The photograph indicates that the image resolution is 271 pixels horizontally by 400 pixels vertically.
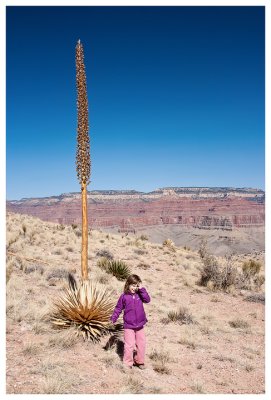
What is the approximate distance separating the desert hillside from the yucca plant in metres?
0.20

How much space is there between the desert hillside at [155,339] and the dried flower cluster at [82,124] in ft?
9.34

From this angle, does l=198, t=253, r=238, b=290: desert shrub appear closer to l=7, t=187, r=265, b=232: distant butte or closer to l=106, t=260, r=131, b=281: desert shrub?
l=106, t=260, r=131, b=281: desert shrub

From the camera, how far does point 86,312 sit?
6.91 m

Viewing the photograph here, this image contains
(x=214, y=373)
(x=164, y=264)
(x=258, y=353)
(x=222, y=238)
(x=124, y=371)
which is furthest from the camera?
(x=222, y=238)

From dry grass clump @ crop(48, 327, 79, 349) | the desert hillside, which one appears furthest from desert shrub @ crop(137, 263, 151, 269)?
dry grass clump @ crop(48, 327, 79, 349)

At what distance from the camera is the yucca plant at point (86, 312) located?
274 inches

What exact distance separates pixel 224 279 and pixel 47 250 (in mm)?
7086

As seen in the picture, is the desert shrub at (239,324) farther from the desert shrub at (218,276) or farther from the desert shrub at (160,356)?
the desert shrub at (218,276)

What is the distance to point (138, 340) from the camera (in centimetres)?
620

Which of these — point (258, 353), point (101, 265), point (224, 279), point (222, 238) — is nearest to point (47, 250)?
point (101, 265)

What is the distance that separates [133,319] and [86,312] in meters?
1.10

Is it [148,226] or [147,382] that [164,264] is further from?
[148,226]

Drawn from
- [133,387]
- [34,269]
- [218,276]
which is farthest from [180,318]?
[218,276]

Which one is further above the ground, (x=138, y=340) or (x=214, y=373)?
(x=138, y=340)
